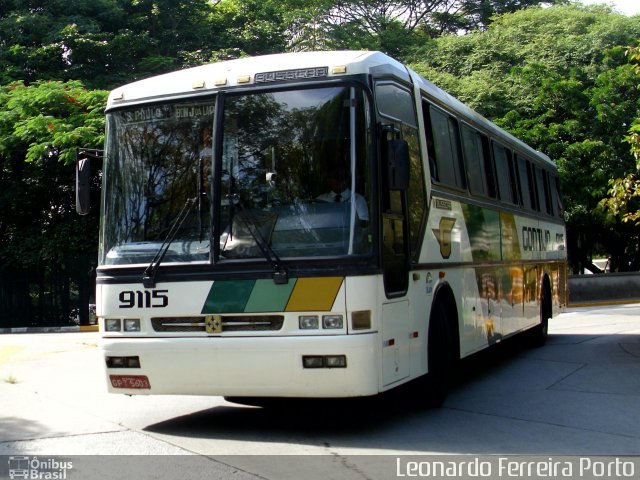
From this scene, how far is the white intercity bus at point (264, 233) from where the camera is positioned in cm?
728

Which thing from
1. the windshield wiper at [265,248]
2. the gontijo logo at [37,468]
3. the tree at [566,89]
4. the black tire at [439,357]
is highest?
the tree at [566,89]

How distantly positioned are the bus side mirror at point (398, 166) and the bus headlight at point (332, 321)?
3.97 ft

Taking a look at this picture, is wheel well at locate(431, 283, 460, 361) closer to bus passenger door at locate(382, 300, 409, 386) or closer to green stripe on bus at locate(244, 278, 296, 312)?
bus passenger door at locate(382, 300, 409, 386)

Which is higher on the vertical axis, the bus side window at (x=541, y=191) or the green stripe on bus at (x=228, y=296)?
the bus side window at (x=541, y=191)

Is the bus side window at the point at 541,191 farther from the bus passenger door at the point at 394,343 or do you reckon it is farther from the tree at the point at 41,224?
the tree at the point at 41,224

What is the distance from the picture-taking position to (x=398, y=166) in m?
7.54

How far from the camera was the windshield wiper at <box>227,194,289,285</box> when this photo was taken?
7.30 meters

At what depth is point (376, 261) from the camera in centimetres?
734

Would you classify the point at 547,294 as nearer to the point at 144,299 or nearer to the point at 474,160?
the point at 474,160

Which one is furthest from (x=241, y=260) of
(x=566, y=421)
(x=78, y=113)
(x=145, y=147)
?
(x=78, y=113)

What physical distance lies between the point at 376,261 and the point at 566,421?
2.57m

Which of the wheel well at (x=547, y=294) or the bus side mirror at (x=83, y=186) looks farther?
the wheel well at (x=547, y=294)

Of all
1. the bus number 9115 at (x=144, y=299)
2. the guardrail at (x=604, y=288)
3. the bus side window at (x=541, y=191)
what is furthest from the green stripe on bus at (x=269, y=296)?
the guardrail at (x=604, y=288)

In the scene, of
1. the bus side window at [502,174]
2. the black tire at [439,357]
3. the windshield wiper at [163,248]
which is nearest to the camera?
the windshield wiper at [163,248]
